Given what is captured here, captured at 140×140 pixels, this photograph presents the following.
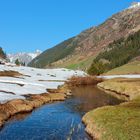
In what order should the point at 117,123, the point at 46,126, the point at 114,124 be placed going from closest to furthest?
the point at 114,124
the point at 117,123
the point at 46,126

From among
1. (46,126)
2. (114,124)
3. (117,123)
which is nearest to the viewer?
(114,124)

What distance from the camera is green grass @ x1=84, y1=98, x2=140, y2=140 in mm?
37562

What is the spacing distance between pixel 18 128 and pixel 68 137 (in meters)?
9.08

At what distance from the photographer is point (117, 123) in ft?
141

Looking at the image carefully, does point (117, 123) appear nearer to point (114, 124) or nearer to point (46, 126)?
point (114, 124)

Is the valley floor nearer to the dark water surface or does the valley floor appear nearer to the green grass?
the green grass

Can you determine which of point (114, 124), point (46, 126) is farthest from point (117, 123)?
point (46, 126)

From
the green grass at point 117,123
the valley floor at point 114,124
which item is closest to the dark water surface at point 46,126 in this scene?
the valley floor at point 114,124

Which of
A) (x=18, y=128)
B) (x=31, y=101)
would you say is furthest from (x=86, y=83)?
(x=18, y=128)

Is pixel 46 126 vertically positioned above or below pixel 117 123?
below

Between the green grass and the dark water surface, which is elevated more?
the green grass

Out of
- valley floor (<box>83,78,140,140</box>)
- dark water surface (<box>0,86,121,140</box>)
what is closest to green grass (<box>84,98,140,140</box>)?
valley floor (<box>83,78,140,140</box>)

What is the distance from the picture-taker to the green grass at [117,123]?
123ft

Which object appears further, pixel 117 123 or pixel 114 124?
pixel 117 123
